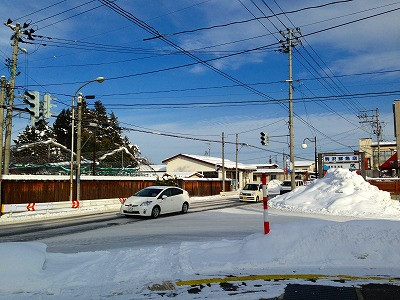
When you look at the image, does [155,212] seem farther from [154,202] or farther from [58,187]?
[58,187]

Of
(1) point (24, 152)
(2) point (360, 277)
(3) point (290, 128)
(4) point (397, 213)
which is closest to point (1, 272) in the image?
(2) point (360, 277)

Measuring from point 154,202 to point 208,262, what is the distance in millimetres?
11477

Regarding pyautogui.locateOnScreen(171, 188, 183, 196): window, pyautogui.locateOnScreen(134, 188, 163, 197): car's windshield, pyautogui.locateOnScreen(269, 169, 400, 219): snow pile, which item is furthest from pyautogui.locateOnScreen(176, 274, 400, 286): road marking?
pyautogui.locateOnScreen(171, 188, 183, 196): window

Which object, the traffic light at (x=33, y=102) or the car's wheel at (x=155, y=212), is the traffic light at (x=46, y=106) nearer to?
the traffic light at (x=33, y=102)

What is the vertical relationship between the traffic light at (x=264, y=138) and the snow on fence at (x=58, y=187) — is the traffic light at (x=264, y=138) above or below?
above

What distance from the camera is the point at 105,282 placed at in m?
5.83

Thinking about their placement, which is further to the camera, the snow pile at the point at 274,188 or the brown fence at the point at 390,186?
the snow pile at the point at 274,188

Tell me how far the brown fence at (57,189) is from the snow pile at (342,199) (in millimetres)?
14371

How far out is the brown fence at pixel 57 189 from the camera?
23.8m

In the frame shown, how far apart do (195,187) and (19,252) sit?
3934cm

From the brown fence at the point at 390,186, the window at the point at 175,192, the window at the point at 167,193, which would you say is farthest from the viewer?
the brown fence at the point at 390,186

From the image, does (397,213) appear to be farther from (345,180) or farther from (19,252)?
(19,252)

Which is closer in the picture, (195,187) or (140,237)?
(140,237)

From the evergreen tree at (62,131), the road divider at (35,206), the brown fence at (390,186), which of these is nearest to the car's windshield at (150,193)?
the road divider at (35,206)
